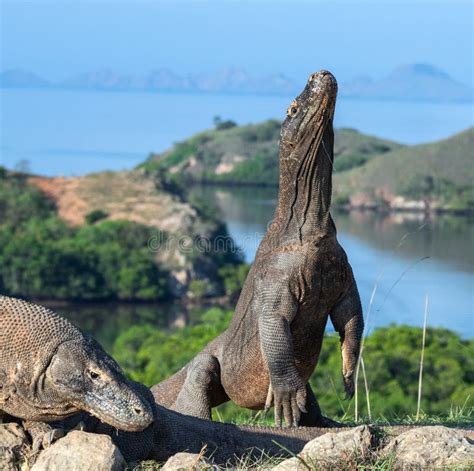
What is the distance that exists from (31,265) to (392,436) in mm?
66553

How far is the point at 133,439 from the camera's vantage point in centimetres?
497

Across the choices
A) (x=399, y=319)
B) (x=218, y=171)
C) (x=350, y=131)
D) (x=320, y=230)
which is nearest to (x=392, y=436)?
(x=320, y=230)

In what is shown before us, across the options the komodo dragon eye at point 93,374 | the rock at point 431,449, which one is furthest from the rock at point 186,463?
the rock at point 431,449

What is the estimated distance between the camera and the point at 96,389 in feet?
14.8

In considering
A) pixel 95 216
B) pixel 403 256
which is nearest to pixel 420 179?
pixel 95 216

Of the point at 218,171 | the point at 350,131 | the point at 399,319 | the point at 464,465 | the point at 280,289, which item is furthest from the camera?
the point at 350,131

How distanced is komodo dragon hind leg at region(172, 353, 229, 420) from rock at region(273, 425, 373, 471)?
73.4 inches

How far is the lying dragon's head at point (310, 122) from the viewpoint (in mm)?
5875

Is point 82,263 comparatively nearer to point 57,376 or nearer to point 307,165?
point 307,165

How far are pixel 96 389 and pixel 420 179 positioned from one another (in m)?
87.0

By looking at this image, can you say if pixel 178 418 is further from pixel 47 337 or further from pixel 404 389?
pixel 404 389

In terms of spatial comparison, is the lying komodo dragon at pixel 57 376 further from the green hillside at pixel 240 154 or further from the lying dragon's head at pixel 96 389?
the green hillside at pixel 240 154

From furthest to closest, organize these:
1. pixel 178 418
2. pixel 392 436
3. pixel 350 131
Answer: pixel 350 131 → pixel 178 418 → pixel 392 436

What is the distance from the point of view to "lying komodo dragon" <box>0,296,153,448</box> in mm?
4508
